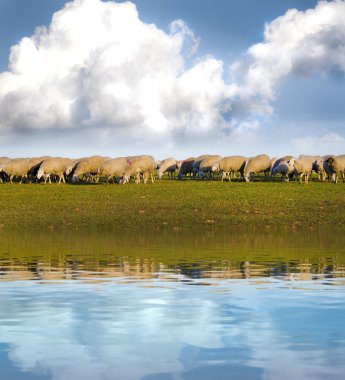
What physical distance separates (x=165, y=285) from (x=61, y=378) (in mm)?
9128

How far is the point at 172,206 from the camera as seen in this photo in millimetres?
48688

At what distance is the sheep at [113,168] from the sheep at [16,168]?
7.20 metres

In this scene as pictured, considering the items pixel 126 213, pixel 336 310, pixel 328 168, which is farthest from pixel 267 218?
pixel 336 310

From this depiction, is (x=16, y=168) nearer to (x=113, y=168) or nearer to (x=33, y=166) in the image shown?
(x=33, y=166)

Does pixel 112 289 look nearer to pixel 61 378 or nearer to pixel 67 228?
pixel 61 378

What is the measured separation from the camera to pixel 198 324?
13695mm

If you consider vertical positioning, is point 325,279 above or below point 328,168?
below

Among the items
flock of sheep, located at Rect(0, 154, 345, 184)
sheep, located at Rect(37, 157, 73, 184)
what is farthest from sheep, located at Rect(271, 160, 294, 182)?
sheep, located at Rect(37, 157, 73, 184)

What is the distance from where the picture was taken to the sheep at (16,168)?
69.4 metres

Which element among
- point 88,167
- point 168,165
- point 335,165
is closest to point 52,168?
point 88,167

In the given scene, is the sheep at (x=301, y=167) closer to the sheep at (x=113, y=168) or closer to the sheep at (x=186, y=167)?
the sheep at (x=113, y=168)

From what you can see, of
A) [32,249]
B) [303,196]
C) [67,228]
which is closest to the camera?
[32,249]

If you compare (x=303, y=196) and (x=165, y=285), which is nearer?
(x=165, y=285)

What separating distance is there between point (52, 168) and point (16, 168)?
357 centimetres
